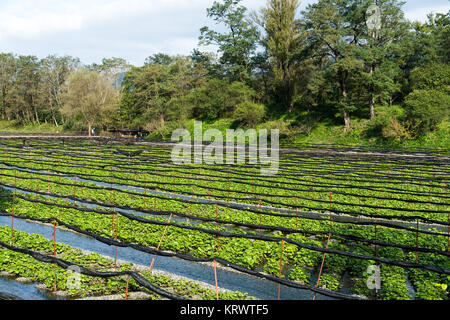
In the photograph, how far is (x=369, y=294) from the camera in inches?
299

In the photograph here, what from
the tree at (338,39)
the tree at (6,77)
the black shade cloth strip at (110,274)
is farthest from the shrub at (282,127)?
the tree at (6,77)

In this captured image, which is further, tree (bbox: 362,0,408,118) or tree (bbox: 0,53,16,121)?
tree (bbox: 0,53,16,121)

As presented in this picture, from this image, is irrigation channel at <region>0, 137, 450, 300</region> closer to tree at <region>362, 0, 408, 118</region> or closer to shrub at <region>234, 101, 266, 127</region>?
tree at <region>362, 0, 408, 118</region>

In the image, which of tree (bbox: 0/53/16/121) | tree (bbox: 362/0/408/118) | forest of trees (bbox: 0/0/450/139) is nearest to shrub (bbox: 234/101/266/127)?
forest of trees (bbox: 0/0/450/139)

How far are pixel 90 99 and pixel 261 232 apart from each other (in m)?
39.5

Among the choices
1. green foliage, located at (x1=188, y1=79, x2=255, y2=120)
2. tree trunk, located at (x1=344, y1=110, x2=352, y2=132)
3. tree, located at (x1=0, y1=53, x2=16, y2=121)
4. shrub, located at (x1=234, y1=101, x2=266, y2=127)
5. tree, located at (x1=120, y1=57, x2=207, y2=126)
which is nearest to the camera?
tree trunk, located at (x1=344, y1=110, x2=352, y2=132)

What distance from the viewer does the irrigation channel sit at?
315 inches

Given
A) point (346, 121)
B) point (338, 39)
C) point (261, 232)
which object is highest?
point (338, 39)

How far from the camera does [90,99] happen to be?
1781 inches

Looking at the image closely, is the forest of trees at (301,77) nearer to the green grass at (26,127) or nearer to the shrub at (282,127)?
the shrub at (282,127)

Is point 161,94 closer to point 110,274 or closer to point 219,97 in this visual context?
point 219,97

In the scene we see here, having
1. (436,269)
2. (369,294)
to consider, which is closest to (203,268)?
(369,294)

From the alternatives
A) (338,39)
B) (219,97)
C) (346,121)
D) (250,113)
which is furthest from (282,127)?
(219,97)

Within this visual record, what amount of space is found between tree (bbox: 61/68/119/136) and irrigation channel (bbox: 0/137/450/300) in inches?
1027
